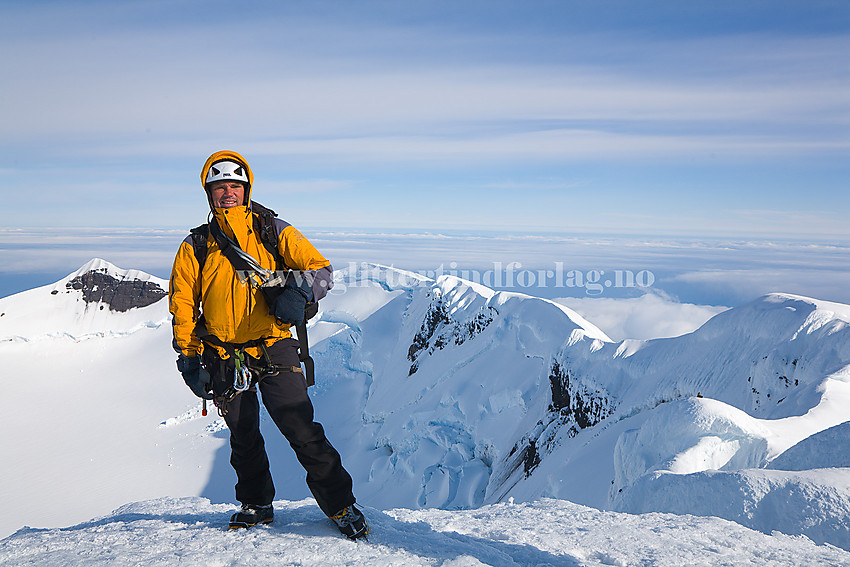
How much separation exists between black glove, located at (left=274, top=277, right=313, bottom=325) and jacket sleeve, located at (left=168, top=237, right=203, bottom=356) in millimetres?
655

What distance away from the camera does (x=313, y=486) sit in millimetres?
4008

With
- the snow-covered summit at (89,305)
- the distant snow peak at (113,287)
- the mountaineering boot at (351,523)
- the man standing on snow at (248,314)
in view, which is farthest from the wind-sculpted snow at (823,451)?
the distant snow peak at (113,287)

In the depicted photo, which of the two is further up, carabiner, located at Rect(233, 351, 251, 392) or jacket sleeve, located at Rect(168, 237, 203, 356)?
jacket sleeve, located at Rect(168, 237, 203, 356)

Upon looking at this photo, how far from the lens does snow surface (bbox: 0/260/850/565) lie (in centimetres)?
406

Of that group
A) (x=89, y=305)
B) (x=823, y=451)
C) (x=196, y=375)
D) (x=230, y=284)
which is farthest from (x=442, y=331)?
(x=89, y=305)

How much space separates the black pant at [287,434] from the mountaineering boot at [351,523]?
51mm

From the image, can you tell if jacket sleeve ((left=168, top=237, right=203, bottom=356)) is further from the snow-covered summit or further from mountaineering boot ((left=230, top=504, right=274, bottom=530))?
the snow-covered summit

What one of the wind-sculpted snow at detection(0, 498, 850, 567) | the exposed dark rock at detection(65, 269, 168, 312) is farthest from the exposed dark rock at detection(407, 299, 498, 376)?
the exposed dark rock at detection(65, 269, 168, 312)

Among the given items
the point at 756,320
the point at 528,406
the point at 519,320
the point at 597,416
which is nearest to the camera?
the point at 756,320

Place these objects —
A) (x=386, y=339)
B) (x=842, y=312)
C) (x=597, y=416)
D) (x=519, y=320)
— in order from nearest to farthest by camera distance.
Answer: (x=842, y=312) → (x=597, y=416) → (x=519, y=320) → (x=386, y=339)

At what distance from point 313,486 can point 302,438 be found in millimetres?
383

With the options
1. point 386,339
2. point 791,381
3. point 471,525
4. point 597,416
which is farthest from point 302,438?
point 386,339

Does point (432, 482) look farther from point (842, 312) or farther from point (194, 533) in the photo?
point (194, 533)

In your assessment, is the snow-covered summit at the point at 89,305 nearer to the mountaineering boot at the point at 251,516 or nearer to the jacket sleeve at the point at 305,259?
the mountaineering boot at the point at 251,516
